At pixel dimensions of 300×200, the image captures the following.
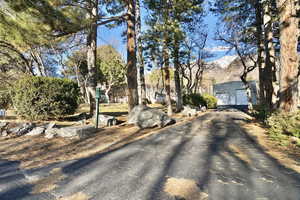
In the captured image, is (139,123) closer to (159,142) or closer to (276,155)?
(159,142)

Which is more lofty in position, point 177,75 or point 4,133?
point 177,75

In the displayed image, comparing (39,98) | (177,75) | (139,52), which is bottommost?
(39,98)

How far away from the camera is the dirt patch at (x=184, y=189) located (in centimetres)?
139

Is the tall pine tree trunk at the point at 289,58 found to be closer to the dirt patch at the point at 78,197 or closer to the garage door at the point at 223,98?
the dirt patch at the point at 78,197

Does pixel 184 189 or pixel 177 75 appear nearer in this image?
pixel 184 189

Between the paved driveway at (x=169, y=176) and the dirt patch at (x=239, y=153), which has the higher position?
the dirt patch at (x=239, y=153)

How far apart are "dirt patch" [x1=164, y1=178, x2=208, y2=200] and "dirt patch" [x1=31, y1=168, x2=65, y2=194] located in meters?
1.14

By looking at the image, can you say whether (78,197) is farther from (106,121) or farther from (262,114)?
(262,114)

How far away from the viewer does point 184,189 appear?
149 centimetres

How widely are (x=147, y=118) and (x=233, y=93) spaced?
23.3 meters

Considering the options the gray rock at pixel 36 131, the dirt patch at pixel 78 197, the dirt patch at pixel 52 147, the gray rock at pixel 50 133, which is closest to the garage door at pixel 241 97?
the dirt patch at pixel 52 147

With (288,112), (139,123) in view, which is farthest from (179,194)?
(288,112)

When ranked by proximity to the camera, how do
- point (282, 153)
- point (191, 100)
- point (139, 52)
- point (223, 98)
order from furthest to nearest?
point (223, 98) < point (191, 100) < point (139, 52) < point (282, 153)

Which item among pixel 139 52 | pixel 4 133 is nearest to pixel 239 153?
pixel 4 133
